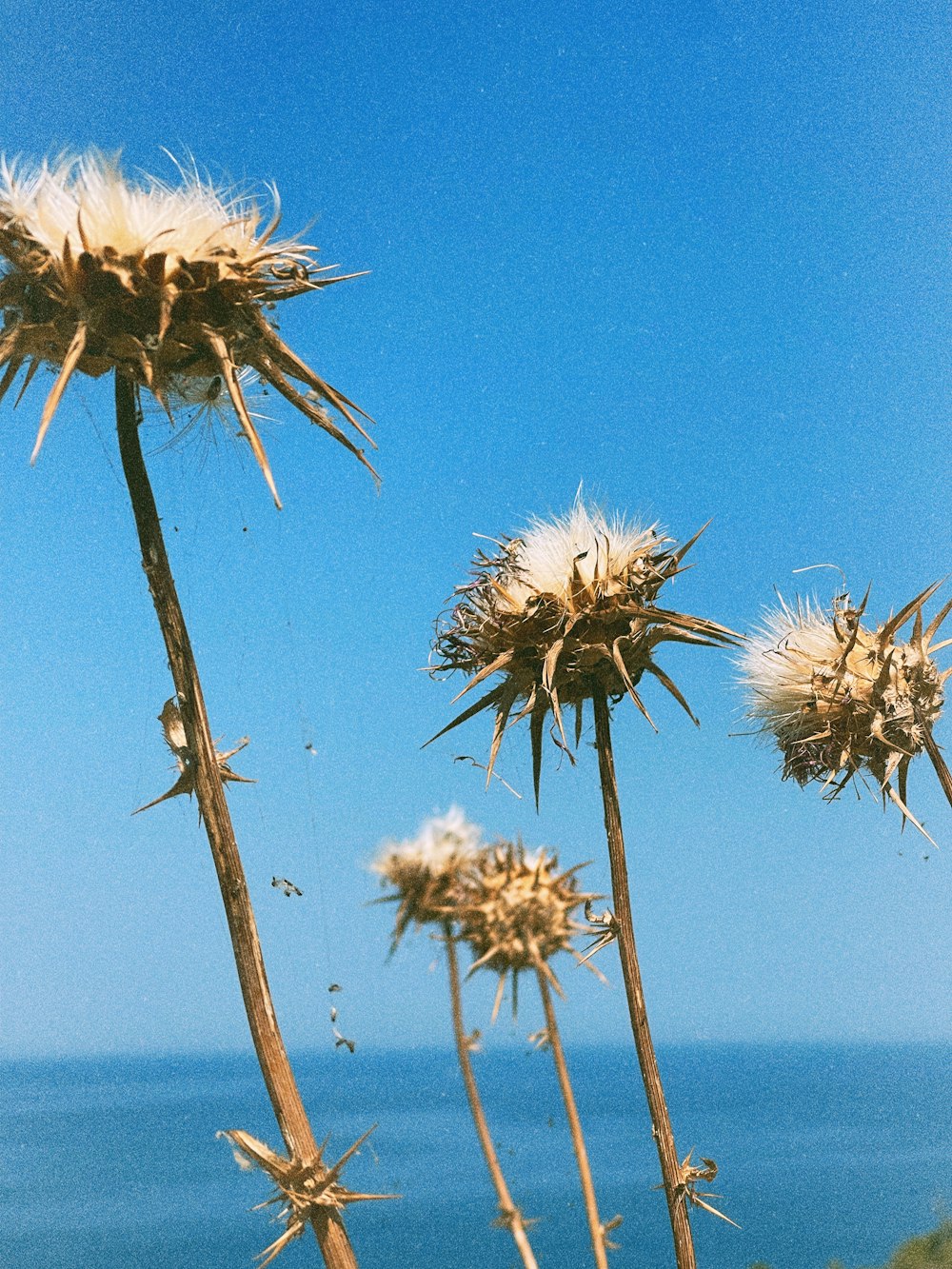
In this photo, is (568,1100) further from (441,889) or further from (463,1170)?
(463,1170)

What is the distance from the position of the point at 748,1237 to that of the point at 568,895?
123 meters

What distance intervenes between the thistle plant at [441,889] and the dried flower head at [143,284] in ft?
7.93

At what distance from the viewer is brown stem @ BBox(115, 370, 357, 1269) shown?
4574 millimetres

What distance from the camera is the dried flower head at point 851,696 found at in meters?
6.57

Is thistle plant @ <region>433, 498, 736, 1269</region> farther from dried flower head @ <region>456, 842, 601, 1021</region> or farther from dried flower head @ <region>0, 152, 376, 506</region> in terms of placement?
dried flower head @ <region>456, 842, 601, 1021</region>

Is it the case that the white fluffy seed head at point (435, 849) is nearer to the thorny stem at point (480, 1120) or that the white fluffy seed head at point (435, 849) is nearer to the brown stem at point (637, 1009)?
the thorny stem at point (480, 1120)

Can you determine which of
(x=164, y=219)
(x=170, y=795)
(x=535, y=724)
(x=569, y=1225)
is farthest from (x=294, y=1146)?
(x=569, y=1225)

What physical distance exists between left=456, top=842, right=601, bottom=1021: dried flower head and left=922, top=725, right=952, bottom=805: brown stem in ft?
14.6

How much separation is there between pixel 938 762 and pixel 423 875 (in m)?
4.95

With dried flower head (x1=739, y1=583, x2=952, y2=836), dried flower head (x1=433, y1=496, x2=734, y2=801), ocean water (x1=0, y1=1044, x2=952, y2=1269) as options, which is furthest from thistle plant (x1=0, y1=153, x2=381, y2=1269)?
ocean water (x1=0, y1=1044, x2=952, y2=1269)

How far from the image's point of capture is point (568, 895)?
244 cm

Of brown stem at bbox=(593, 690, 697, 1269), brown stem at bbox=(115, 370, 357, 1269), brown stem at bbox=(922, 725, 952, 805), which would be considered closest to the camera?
brown stem at bbox=(115, 370, 357, 1269)

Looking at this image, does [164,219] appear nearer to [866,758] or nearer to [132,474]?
[132,474]

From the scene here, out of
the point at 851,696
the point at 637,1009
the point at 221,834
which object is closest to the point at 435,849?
the point at 221,834
